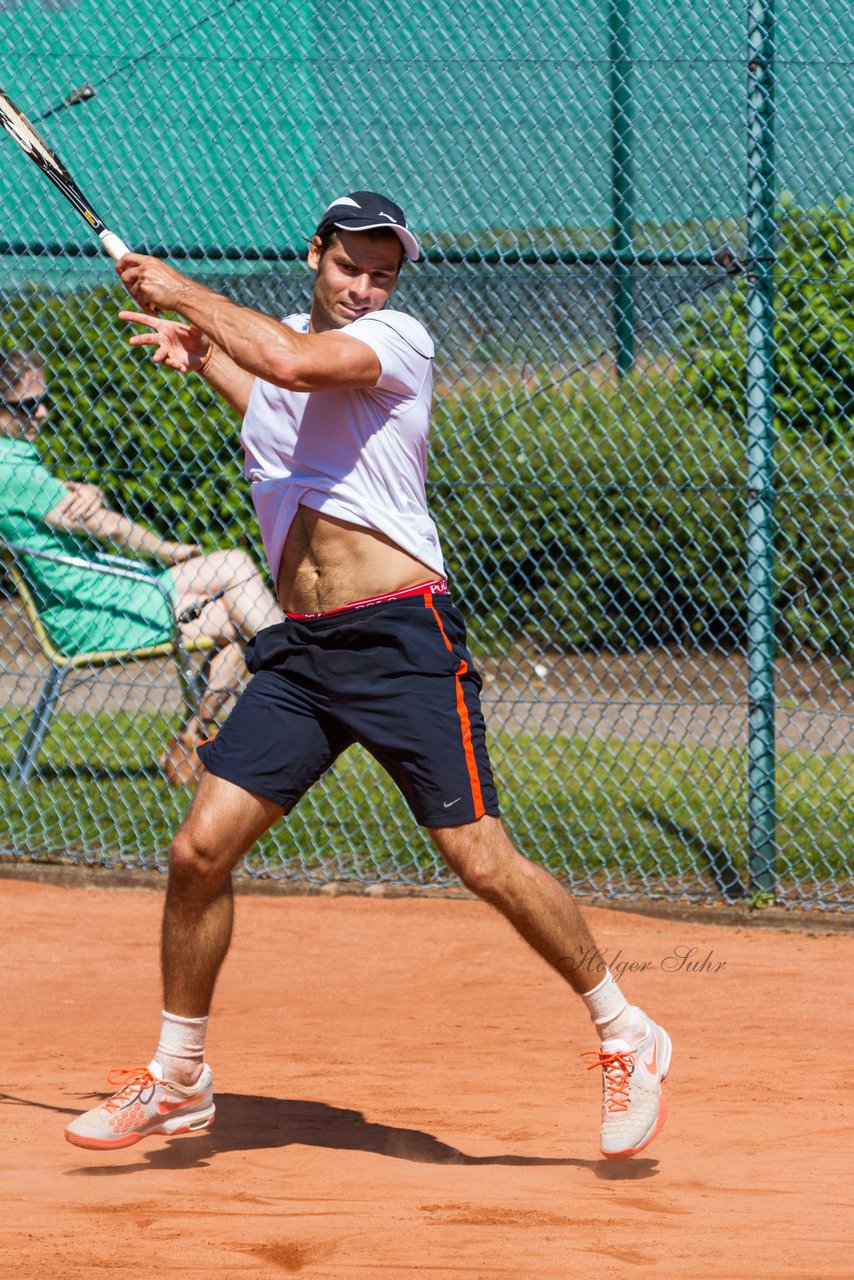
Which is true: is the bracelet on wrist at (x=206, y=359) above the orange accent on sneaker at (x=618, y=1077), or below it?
above

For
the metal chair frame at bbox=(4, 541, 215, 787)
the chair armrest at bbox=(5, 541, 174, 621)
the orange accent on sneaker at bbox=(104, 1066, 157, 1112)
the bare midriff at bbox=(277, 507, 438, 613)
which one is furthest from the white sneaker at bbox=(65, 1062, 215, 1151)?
the chair armrest at bbox=(5, 541, 174, 621)

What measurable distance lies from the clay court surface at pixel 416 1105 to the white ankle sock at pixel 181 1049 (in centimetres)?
20

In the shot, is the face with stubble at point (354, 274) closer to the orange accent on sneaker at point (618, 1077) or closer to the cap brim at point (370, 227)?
the cap brim at point (370, 227)

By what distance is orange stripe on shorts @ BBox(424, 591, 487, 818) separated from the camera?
345cm

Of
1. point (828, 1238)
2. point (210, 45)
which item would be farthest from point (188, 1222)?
point (210, 45)

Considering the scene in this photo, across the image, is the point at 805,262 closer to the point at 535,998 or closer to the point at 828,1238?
the point at 535,998

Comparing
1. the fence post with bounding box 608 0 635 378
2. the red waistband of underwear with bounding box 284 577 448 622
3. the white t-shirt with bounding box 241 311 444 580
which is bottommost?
the red waistband of underwear with bounding box 284 577 448 622

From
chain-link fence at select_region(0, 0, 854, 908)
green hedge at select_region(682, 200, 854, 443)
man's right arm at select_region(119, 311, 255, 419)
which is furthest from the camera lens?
green hedge at select_region(682, 200, 854, 443)

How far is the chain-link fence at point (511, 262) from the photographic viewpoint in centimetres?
580

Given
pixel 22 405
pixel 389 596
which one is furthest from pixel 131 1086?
pixel 22 405

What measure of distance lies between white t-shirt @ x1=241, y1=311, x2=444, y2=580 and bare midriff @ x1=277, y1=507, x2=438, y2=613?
1.0 inches

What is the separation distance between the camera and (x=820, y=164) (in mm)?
6176

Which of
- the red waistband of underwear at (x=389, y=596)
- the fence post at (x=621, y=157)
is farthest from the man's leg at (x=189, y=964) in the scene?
the fence post at (x=621, y=157)

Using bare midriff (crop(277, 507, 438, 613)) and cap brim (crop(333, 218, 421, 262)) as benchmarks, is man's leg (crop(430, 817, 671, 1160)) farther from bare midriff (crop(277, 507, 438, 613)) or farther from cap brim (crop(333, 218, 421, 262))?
cap brim (crop(333, 218, 421, 262))
